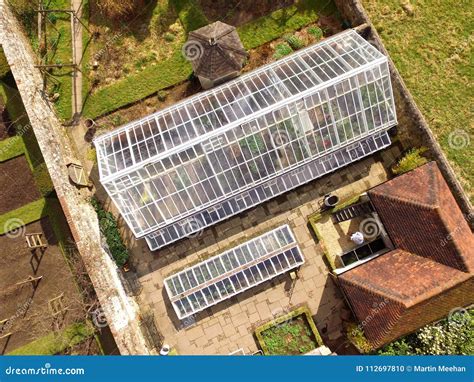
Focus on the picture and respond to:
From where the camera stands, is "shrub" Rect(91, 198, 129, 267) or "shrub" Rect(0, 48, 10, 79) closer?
"shrub" Rect(91, 198, 129, 267)

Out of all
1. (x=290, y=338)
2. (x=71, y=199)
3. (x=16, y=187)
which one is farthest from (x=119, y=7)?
(x=290, y=338)

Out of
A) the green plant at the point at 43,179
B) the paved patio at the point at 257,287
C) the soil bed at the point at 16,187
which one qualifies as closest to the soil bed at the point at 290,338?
the paved patio at the point at 257,287

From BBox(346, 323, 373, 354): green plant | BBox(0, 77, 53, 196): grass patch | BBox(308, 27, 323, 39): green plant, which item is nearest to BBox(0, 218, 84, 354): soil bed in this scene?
BBox(0, 77, 53, 196): grass patch

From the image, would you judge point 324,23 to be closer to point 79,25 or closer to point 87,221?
point 79,25

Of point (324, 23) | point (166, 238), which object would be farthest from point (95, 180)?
point (324, 23)

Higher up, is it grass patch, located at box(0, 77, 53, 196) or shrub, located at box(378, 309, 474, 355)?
grass patch, located at box(0, 77, 53, 196)

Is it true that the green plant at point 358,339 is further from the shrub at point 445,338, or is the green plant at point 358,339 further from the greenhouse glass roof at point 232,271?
the greenhouse glass roof at point 232,271

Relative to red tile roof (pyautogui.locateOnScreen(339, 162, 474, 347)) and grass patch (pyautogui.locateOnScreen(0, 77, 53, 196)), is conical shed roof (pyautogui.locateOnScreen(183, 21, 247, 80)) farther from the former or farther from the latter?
grass patch (pyautogui.locateOnScreen(0, 77, 53, 196))
